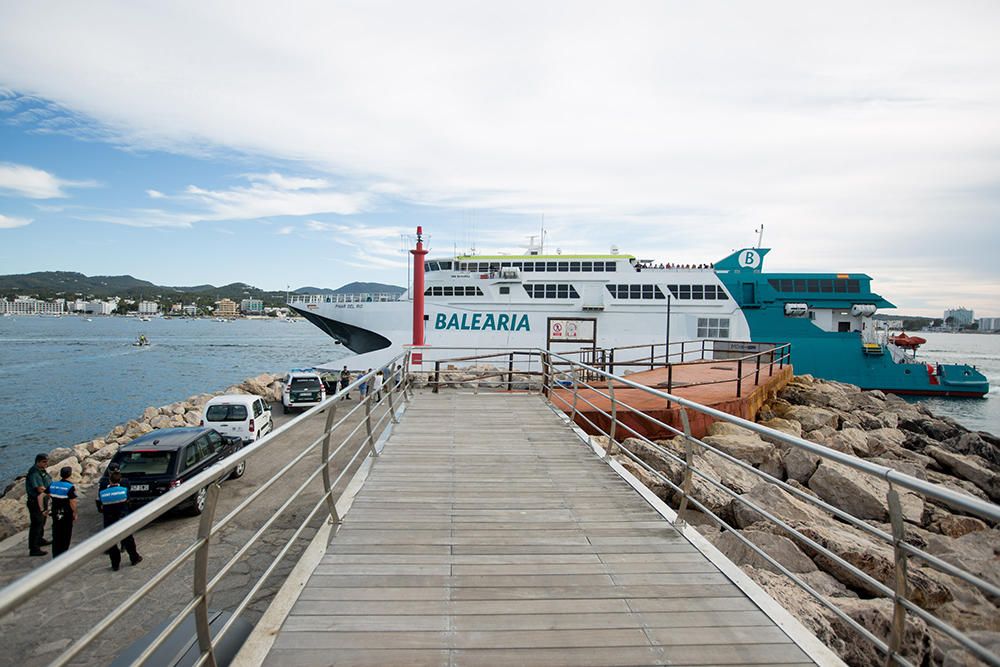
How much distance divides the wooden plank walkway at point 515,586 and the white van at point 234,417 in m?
8.98

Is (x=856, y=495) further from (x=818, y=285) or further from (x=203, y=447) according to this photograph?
(x=818, y=285)

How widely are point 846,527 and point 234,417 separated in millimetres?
12633

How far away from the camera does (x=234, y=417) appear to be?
1391cm

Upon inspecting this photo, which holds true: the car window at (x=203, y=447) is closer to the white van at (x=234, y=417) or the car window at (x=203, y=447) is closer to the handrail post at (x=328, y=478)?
the white van at (x=234, y=417)

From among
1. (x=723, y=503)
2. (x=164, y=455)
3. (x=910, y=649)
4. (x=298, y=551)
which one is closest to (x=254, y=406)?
(x=164, y=455)

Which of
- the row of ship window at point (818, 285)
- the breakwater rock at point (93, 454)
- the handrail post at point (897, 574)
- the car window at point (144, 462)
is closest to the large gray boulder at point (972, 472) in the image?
the handrail post at point (897, 574)

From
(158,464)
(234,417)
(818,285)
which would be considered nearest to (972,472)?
(158,464)

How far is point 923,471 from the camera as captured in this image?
1177 centimetres

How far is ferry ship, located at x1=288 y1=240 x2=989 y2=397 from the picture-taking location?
1216 inches

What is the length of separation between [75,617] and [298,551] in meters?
2.38

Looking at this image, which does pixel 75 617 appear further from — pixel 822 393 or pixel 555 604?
pixel 822 393

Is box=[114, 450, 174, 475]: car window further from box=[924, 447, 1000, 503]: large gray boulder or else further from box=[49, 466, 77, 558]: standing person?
box=[924, 447, 1000, 503]: large gray boulder

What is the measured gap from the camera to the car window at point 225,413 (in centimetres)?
1388

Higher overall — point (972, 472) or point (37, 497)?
point (37, 497)
